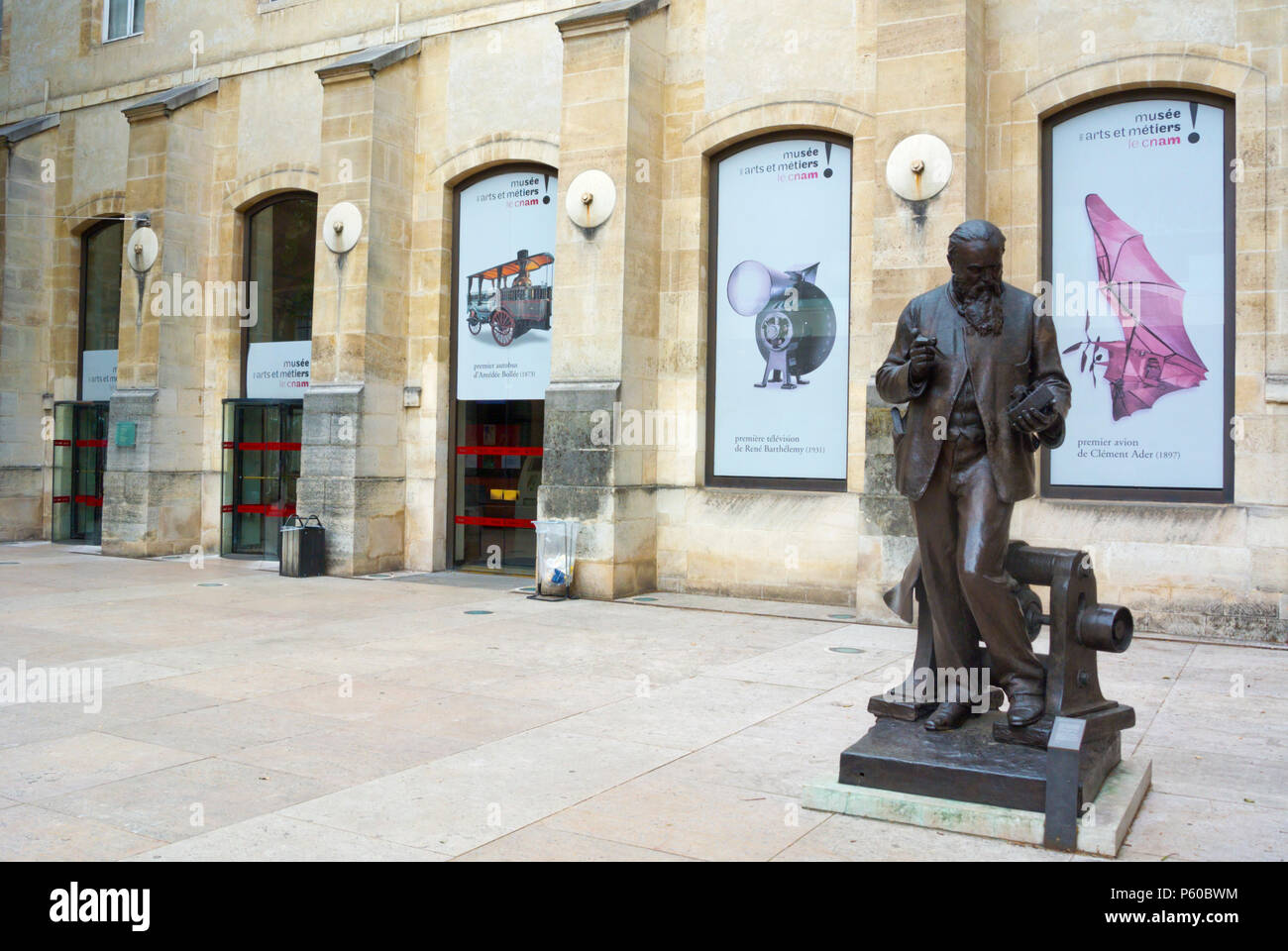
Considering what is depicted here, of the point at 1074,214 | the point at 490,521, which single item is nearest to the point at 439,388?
the point at 490,521

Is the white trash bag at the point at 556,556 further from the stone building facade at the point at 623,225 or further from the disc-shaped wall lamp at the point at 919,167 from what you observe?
the disc-shaped wall lamp at the point at 919,167

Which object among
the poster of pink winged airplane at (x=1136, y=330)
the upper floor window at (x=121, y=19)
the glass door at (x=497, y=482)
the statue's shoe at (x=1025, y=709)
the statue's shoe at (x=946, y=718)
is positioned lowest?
the statue's shoe at (x=946, y=718)

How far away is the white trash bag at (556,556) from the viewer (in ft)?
41.1

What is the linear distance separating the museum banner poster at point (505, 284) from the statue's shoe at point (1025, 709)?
32.5ft

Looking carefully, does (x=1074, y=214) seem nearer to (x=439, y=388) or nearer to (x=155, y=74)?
(x=439, y=388)

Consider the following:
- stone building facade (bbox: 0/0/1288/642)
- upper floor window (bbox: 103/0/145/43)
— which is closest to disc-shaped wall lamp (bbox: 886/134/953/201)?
stone building facade (bbox: 0/0/1288/642)

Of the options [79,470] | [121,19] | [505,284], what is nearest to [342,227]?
[505,284]

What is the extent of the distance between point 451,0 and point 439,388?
514cm

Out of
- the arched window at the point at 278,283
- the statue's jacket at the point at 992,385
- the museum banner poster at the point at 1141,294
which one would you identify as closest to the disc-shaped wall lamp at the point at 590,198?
the museum banner poster at the point at 1141,294

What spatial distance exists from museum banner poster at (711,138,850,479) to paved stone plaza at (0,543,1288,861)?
2106 mm

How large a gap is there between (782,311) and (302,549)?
6696mm

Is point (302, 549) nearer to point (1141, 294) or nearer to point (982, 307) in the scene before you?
point (1141, 294)

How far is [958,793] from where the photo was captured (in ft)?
15.8

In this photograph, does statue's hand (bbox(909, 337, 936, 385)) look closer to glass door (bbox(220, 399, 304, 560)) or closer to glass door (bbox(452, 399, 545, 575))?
glass door (bbox(452, 399, 545, 575))
